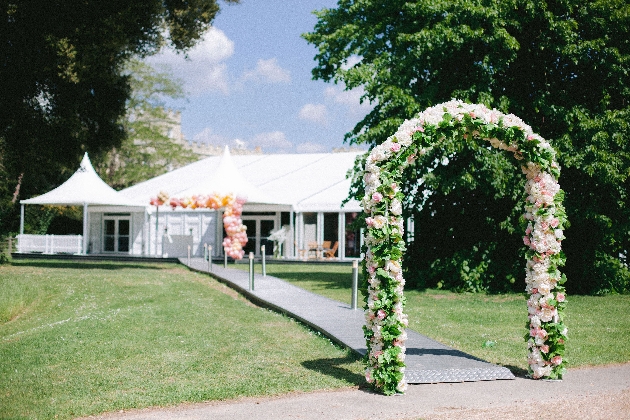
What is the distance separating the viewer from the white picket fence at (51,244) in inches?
1378

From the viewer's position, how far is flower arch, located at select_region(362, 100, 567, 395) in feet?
23.0

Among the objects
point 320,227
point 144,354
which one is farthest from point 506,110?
point 320,227

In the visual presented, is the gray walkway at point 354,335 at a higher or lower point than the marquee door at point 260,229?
lower

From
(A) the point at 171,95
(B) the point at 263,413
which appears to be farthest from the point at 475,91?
(A) the point at 171,95

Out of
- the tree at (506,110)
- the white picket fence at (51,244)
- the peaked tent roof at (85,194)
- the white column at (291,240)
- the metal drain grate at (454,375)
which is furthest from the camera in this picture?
the white picket fence at (51,244)

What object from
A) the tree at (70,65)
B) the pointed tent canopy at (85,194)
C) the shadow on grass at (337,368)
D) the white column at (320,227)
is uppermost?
the tree at (70,65)

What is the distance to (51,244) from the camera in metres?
35.1

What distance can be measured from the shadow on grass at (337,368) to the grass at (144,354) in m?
0.01

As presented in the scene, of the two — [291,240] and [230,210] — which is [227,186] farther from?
[291,240]

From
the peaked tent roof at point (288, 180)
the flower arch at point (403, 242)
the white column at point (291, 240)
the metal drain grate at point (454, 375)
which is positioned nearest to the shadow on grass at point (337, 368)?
the flower arch at point (403, 242)

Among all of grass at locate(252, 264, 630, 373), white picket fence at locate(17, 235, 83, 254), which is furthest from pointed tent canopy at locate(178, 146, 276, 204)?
grass at locate(252, 264, 630, 373)

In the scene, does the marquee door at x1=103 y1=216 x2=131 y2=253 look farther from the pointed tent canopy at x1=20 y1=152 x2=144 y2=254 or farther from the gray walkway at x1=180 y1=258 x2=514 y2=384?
the gray walkway at x1=180 y1=258 x2=514 y2=384

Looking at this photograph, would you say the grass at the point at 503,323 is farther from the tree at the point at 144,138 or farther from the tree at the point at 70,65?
the tree at the point at 144,138

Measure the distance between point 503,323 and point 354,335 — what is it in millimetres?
3462
